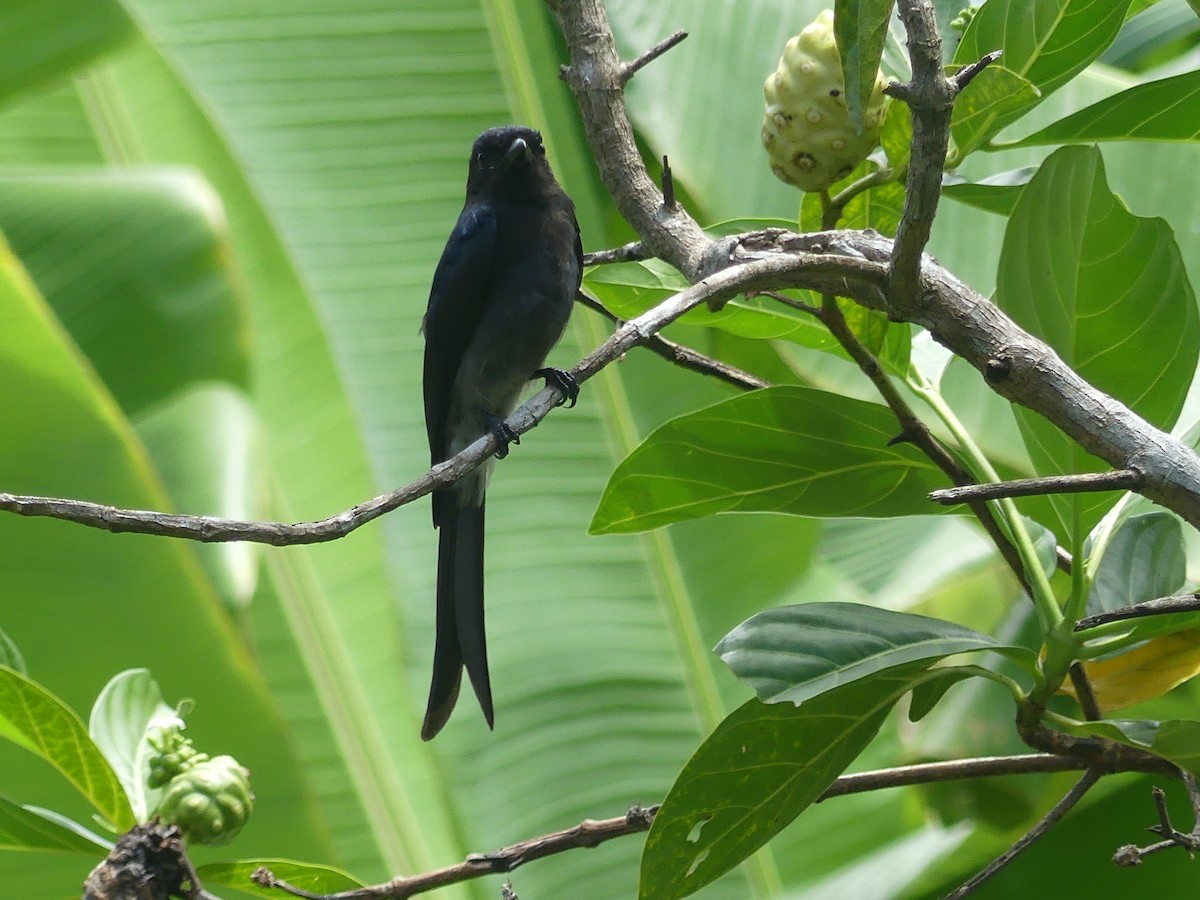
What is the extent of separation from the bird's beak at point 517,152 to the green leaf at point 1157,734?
130 cm

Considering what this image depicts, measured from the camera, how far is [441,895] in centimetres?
230

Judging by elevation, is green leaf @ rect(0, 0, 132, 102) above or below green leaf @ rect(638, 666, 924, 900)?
above

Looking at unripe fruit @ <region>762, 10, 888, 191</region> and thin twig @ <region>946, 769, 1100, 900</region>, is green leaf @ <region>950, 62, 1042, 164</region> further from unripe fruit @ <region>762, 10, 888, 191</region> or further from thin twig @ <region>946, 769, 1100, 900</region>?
thin twig @ <region>946, 769, 1100, 900</region>

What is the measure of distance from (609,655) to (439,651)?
0.44m

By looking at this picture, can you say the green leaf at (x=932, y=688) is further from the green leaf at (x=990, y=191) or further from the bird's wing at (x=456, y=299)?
the bird's wing at (x=456, y=299)

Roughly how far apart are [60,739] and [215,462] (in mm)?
958

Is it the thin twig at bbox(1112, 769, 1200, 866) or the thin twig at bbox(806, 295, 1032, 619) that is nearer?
the thin twig at bbox(1112, 769, 1200, 866)

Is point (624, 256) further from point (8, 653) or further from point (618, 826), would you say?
point (8, 653)

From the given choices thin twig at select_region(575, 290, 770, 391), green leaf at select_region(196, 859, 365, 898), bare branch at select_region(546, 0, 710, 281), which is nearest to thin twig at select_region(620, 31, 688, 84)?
bare branch at select_region(546, 0, 710, 281)

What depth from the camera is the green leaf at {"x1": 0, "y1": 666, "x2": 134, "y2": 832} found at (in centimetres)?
115

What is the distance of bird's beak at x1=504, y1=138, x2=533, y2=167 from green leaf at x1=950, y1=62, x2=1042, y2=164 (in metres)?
1.02

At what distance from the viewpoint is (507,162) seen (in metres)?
1.98

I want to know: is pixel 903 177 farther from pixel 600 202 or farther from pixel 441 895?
pixel 441 895

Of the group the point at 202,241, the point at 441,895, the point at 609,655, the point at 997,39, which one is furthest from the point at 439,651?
the point at 997,39
